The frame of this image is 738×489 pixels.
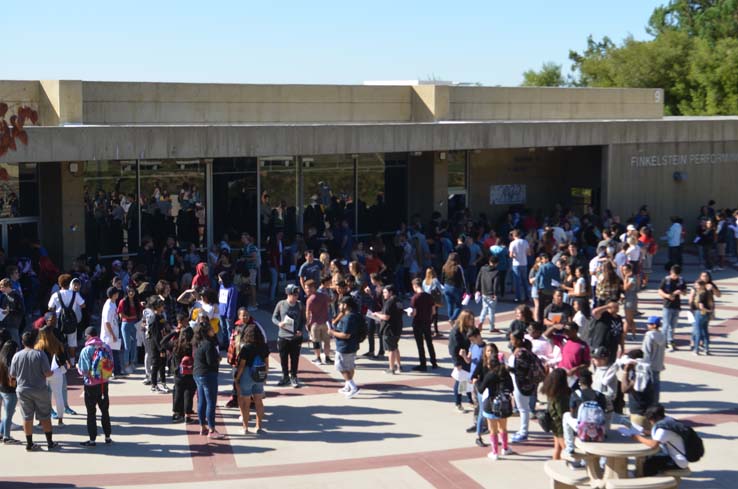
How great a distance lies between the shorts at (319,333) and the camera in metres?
17.2

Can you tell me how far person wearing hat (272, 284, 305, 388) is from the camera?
15930 millimetres

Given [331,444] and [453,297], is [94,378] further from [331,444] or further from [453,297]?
[453,297]

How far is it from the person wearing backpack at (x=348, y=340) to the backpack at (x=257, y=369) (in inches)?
74.0

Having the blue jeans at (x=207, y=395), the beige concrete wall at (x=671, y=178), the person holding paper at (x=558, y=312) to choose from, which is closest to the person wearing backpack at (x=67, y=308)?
the blue jeans at (x=207, y=395)

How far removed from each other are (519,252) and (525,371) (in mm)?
8889

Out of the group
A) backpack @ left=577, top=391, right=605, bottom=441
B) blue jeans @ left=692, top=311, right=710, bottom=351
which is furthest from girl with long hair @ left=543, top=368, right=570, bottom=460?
blue jeans @ left=692, top=311, right=710, bottom=351

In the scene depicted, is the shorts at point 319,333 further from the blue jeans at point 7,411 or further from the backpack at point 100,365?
the blue jeans at point 7,411

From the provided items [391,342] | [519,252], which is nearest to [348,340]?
[391,342]

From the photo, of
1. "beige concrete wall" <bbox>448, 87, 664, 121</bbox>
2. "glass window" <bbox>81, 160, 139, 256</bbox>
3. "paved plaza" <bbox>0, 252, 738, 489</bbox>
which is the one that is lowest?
"paved plaza" <bbox>0, 252, 738, 489</bbox>

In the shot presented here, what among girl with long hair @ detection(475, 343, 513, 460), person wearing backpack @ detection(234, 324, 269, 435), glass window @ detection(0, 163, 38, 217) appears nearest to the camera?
girl with long hair @ detection(475, 343, 513, 460)

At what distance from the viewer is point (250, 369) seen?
13.7 meters

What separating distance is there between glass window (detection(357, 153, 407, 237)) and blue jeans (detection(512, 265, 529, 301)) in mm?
6193

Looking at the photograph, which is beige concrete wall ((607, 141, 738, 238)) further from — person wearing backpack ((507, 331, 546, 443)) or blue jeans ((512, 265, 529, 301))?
person wearing backpack ((507, 331, 546, 443))

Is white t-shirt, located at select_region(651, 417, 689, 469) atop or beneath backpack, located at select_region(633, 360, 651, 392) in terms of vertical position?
beneath
